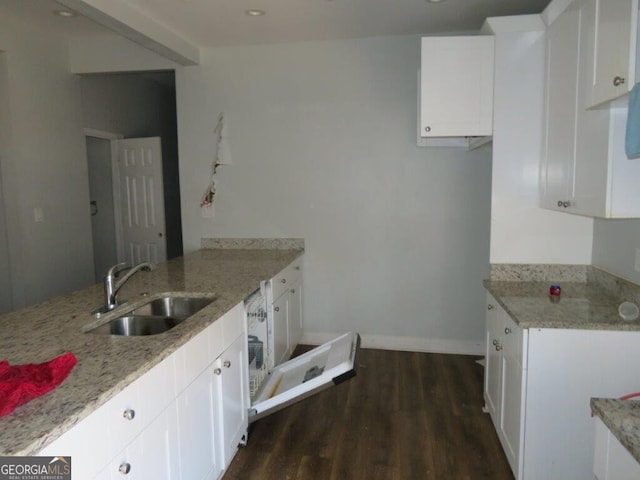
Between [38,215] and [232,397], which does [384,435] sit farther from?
[38,215]

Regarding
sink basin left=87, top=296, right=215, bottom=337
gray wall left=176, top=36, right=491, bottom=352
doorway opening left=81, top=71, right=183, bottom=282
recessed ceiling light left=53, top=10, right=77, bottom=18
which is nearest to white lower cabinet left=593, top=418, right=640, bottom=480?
sink basin left=87, top=296, right=215, bottom=337

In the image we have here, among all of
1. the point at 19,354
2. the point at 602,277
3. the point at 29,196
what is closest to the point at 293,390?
the point at 19,354

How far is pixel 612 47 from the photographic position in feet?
5.72

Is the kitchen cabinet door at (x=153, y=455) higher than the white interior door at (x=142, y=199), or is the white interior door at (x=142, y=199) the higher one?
the white interior door at (x=142, y=199)

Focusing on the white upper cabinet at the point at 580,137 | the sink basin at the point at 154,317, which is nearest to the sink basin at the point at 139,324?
the sink basin at the point at 154,317

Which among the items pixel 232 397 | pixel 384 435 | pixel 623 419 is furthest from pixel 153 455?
pixel 384 435

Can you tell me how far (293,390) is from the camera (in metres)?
2.52

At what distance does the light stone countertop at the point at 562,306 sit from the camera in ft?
6.61

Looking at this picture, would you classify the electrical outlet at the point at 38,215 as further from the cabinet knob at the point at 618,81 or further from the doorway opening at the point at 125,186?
the cabinet knob at the point at 618,81

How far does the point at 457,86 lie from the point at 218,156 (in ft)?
7.37

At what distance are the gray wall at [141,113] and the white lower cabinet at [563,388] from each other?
451 cm

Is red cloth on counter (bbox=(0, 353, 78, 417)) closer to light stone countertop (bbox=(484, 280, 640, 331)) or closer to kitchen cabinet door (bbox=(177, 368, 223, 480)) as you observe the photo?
kitchen cabinet door (bbox=(177, 368, 223, 480))

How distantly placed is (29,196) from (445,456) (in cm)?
376

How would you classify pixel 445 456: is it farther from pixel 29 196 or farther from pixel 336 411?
pixel 29 196
